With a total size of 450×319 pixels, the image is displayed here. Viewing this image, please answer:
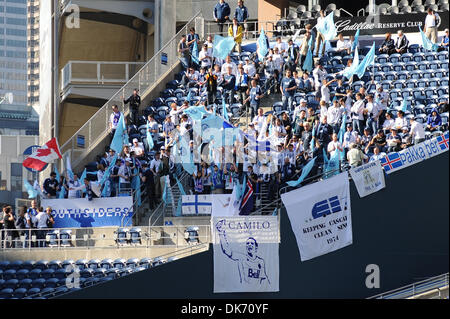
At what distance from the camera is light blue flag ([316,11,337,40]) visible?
1096 inches

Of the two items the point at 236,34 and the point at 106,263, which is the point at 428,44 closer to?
the point at 236,34

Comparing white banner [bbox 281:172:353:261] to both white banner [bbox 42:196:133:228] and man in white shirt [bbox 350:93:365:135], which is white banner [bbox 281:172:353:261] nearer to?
man in white shirt [bbox 350:93:365:135]

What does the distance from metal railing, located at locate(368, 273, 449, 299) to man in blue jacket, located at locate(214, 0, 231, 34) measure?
1074 centimetres

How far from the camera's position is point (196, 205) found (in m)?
24.1

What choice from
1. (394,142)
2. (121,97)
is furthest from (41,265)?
(394,142)

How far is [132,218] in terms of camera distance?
24953mm

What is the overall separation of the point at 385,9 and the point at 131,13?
839 centimetres

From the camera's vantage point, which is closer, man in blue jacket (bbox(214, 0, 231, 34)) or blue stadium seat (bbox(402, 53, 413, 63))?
blue stadium seat (bbox(402, 53, 413, 63))

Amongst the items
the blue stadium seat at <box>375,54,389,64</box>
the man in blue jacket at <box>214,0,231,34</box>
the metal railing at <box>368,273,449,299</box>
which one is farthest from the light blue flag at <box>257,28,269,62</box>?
the metal railing at <box>368,273,449,299</box>

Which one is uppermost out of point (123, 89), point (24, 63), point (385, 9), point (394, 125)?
point (24, 63)

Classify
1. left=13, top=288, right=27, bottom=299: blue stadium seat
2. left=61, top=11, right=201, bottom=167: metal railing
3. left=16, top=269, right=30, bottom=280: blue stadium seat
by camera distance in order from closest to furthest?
left=13, top=288, right=27, bottom=299: blue stadium seat, left=16, top=269, right=30, bottom=280: blue stadium seat, left=61, top=11, right=201, bottom=167: metal railing

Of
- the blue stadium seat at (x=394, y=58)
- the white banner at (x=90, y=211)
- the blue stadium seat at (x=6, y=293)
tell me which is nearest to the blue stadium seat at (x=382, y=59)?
the blue stadium seat at (x=394, y=58)
